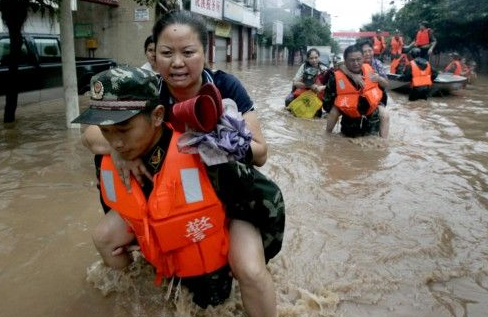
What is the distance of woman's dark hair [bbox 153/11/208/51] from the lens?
2.15 meters

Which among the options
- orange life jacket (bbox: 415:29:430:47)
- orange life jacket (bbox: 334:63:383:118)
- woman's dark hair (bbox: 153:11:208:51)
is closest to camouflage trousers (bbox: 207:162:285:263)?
woman's dark hair (bbox: 153:11:208:51)

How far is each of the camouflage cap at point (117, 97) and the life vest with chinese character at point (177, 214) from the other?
24 cm

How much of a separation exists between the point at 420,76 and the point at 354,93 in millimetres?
5601

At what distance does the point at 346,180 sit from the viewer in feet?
15.0

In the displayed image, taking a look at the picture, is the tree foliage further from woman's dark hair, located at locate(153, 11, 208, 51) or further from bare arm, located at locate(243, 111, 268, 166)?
bare arm, located at locate(243, 111, 268, 166)

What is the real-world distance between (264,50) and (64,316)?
108 feet

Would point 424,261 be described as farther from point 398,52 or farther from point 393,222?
point 398,52

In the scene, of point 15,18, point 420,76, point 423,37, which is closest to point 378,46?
point 423,37

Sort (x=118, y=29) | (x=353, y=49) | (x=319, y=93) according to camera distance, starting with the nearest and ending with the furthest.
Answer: (x=353, y=49)
(x=319, y=93)
(x=118, y=29)

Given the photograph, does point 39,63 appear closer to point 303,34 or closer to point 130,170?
point 130,170

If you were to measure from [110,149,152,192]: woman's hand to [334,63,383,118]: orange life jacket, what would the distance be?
4.30 m

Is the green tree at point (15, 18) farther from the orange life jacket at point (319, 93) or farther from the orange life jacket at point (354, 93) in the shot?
the orange life jacket at point (319, 93)

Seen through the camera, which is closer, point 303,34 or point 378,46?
point 378,46

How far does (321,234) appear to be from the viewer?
3.24 metres
